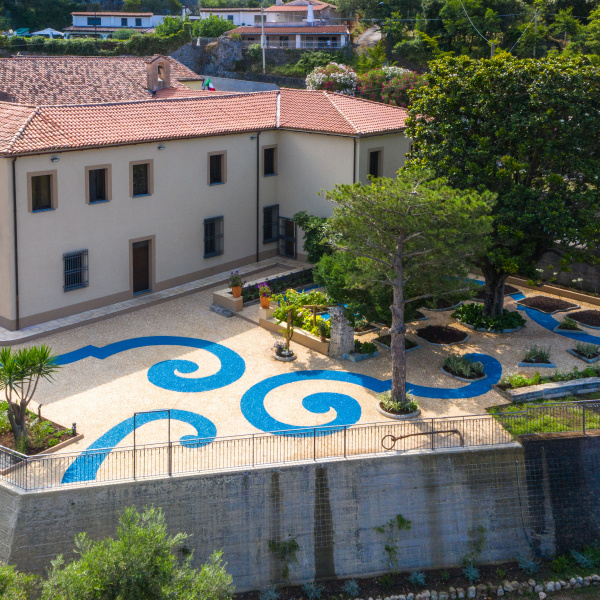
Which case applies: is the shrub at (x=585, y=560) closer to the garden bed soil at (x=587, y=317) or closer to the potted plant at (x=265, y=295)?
the garden bed soil at (x=587, y=317)

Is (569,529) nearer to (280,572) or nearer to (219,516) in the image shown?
(280,572)

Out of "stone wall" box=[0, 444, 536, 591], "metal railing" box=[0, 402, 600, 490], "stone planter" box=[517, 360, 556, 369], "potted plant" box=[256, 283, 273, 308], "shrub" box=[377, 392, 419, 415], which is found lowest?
"stone wall" box=[0, 444, 536, 591]

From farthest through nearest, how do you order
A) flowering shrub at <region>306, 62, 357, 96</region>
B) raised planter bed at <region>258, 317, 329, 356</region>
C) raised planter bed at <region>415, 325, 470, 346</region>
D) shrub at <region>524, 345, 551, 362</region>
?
flowering shrub at <region>306, 62, 357, 96</region> < raised planter bed at <region>415, 325, 470, 346</region> < raised planter bed at <region>258, 317, 329, 356</region> < shrub at <region>524, 345, 551, 362</region>

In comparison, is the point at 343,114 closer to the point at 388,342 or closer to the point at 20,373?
the point at 388,342

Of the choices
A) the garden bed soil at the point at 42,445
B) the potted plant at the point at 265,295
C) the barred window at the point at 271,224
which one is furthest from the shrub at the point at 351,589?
the barred window at the point at 271,224

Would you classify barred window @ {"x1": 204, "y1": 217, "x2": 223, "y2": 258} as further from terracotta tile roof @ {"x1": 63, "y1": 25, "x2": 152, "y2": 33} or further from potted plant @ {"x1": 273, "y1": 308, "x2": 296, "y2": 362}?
terracotta tile roof @ {"x1": 63, "y1": 25, "x2": 152, "y2": 33}

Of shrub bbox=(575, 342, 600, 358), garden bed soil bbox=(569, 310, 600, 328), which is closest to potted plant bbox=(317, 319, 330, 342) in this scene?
shrub bbox=(575, 342, 600, 358)

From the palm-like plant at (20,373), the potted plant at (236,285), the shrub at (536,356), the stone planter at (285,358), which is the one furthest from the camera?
the potted plant at (236,285)

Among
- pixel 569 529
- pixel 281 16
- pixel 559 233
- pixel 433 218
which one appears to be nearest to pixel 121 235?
pixel 433 218
